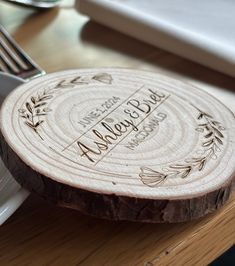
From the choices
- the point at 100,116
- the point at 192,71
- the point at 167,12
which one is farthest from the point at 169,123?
the point at 167,12

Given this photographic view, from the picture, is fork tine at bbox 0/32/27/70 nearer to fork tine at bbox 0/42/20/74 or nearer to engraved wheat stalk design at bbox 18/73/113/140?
fork tine at bbox 0/42/20/74

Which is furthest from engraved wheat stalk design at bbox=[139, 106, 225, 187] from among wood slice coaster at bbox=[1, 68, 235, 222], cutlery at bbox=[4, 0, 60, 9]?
cutlery at bbox=[4, 0, 60, 9]

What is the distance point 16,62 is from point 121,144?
22 cm

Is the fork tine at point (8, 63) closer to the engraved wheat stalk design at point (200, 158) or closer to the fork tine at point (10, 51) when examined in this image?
the fork tine at point (10, 51)

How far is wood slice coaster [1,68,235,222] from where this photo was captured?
0.38 meters

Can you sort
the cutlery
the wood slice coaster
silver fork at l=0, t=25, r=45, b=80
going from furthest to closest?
1. the cutlery
2. silver fork at l=0, t=25, r=45, b=80
3. the wood slice coaster

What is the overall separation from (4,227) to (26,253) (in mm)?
30

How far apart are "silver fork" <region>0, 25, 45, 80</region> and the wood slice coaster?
8cm

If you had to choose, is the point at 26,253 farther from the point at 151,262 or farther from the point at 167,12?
the point at 167,12

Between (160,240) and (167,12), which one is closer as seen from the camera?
(160,240)

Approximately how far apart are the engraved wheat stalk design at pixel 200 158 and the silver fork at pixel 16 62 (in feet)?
0.62

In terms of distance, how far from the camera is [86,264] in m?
0.38

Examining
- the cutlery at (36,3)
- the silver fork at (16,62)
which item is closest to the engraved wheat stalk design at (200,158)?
the silver fork at (16,62)

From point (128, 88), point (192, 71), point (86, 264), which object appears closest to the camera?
point (86, 264)
